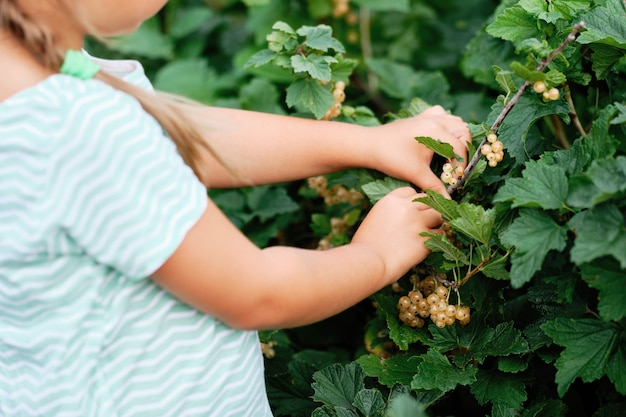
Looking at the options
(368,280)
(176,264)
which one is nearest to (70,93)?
(176,264)

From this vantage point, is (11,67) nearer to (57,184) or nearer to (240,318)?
(57,184)

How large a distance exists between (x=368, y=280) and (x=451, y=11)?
1.75 m

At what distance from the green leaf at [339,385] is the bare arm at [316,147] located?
34 centimetres

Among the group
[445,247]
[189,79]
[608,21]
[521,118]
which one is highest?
[608,21]

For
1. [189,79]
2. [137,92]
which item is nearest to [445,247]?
[137,92]

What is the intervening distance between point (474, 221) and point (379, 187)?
214 millimetres

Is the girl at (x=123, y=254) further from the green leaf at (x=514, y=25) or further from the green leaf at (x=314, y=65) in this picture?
the green leaf at (x=514, y=25)

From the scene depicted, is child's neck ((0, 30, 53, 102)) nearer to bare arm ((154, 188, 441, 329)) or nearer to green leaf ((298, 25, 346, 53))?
bare arm ((154, 188, 441, 329))

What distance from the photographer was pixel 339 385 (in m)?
1.26

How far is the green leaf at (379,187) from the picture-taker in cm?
126

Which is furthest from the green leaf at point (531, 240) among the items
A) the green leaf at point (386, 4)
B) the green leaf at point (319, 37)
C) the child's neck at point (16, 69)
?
the green leaf at point (386, 4)

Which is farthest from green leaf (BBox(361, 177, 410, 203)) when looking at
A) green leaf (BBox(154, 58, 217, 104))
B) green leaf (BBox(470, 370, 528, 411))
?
green leaf (BBox(154, 58, 217, 104))

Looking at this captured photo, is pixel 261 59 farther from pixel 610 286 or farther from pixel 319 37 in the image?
pixel 610 286

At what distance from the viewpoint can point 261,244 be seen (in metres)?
1.70
